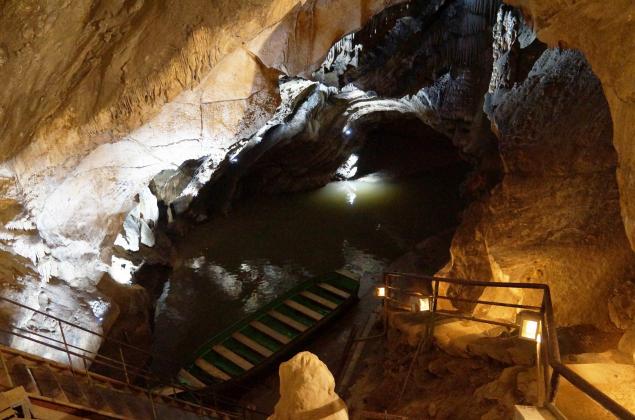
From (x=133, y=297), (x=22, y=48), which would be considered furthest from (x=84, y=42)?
(x=133, y=297)

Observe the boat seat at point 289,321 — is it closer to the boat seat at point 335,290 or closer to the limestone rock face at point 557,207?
the boat seat at point 335,290

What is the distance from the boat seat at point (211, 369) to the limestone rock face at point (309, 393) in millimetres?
5099

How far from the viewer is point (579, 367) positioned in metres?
4.18

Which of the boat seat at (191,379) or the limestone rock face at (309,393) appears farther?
the boat seat at (191,379)

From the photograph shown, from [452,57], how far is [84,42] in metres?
11.4

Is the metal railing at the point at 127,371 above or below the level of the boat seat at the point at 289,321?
below

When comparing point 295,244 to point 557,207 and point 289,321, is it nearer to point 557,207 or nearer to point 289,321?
point 289,321

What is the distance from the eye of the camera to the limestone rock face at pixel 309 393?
336cm

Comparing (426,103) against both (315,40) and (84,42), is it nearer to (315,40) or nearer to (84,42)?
(315,40)

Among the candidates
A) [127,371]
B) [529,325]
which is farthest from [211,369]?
[529,325]

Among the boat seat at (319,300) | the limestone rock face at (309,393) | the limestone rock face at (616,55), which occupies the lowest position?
the limestone rock face at (309,393)

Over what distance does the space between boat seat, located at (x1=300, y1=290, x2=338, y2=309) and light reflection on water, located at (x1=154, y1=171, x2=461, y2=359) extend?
161cm

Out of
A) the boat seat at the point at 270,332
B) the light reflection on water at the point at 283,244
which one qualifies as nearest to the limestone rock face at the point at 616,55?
the boat seat at the point at 270,332

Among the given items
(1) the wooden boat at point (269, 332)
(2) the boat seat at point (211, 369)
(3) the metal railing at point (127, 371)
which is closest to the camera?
(3) the metal railing at point (127, 371)
